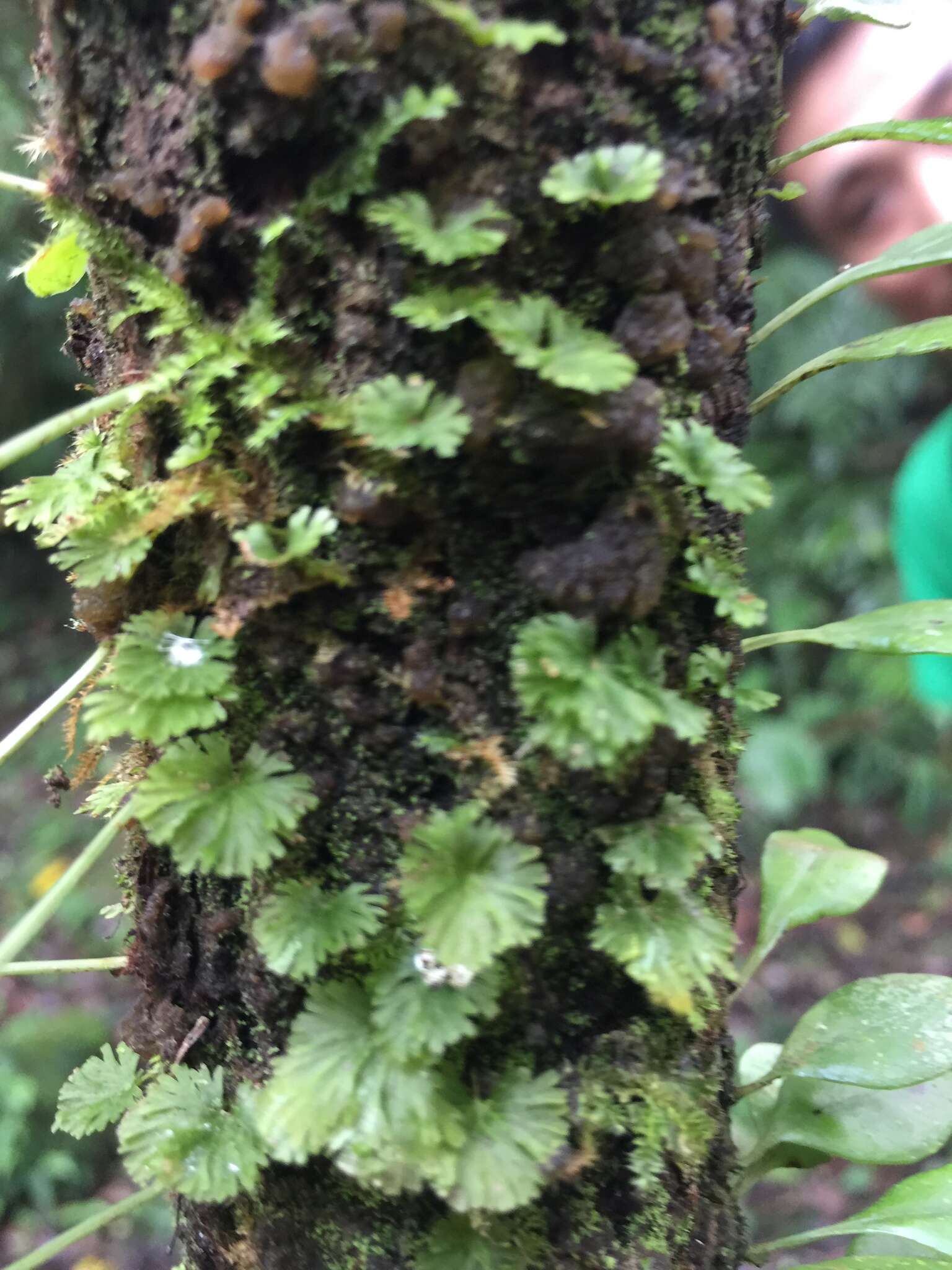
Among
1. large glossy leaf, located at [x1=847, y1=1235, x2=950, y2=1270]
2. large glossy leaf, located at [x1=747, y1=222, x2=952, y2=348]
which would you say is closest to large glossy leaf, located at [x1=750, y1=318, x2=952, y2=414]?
large glossy leaf, located at [x1=747, y1=222, x2=952, y2=348]

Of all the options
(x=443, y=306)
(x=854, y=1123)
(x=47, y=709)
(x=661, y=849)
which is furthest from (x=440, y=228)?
(x=854, y=1123)

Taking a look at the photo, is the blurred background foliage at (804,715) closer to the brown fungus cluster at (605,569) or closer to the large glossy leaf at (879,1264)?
the large glossy leaf at (879,1264)

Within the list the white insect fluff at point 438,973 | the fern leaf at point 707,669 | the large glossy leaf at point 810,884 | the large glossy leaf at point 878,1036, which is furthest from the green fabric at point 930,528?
the white insect fluff at point 438,973

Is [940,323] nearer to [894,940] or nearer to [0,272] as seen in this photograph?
[894,940]

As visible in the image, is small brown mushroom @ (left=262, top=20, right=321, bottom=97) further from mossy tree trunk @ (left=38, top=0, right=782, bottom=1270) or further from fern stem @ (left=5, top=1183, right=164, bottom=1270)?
fern stem @ (left=5, top=1183, right=164, bottom=1270)

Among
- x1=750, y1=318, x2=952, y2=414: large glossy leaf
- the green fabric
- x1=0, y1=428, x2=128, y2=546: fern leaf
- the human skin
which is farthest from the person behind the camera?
the green fabric

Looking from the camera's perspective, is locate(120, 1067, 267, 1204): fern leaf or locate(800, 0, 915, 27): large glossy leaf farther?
locate(800, 0, 915, 27): large glossy leaf

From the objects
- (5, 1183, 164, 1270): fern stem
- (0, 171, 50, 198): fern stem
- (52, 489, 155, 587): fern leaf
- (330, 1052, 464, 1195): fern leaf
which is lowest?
(5, 1183, 164, 1270): fern stem
